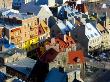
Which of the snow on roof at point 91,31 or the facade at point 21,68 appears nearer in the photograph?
the facade at point 21,68

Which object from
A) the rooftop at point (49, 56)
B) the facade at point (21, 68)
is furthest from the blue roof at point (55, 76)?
the facade at point (21, 68)

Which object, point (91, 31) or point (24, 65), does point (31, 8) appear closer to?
point (91, 31)

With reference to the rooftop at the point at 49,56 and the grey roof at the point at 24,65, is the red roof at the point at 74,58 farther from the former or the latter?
the grey roof at the point at 24,65

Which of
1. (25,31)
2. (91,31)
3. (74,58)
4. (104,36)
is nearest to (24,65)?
(74,58)

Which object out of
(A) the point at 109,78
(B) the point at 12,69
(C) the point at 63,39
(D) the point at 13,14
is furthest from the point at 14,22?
(A) the point at 109,78

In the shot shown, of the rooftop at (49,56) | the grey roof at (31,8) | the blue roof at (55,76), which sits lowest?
the blue roof at (55,76)

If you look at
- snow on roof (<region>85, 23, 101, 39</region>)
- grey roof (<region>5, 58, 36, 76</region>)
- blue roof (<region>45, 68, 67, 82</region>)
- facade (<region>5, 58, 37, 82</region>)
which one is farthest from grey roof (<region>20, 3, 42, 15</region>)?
blue roof (<region>45, 68, 67, 82</region>)

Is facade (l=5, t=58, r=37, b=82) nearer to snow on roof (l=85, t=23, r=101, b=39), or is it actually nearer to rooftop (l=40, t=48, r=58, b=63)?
rooftop (l=40, t=48, r=58, b=63)
